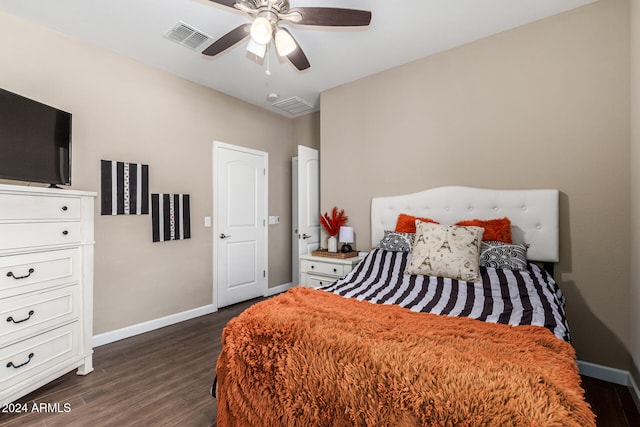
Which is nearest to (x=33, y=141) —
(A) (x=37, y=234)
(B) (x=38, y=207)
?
(B) (x=38, y=207)

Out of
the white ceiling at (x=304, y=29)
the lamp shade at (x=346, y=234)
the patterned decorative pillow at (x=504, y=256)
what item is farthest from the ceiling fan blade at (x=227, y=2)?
the patterned decorative pillow at (x=504, y=256)

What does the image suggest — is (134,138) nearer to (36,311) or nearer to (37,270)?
(37,270)

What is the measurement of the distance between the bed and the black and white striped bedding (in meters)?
0.01

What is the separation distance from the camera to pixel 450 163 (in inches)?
112

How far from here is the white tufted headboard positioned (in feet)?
7.66

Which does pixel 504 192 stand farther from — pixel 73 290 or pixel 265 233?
pixel 73 290

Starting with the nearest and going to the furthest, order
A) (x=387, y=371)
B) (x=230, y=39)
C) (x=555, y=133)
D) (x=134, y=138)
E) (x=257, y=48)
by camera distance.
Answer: (x=387, y=371)
(x=257, y=48)
(x=230, y=39)
(x=555, y=133)
(x=134, y=138)

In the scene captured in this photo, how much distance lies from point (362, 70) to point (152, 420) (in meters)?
3.45

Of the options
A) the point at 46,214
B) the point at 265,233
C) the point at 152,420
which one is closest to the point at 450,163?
the point at 265,233

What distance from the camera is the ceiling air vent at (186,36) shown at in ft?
8.18

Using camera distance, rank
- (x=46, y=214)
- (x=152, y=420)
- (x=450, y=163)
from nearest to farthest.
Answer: (x=152, y=420)
(x=46, y=214)
(x=450, y=163)

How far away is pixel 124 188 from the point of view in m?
2.91

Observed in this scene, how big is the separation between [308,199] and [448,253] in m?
2.06

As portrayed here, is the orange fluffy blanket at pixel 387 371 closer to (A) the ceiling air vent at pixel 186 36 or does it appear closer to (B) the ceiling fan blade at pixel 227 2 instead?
(B) the ceiling fan blade at pixel 227 2
